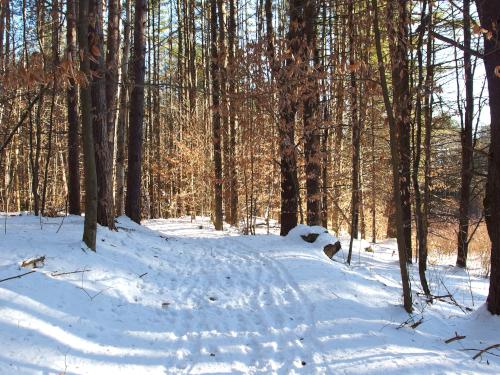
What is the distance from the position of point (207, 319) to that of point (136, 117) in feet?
23.9

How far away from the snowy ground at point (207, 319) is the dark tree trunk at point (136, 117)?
3.92 m

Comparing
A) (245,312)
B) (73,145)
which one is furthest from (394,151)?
(73,145)

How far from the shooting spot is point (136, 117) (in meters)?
10.6

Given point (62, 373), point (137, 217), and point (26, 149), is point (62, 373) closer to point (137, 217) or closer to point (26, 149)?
point (137, 217)

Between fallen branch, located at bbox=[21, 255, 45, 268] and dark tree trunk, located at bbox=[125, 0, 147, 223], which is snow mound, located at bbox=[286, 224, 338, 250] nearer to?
dark tree trunk, located at bbox=[125, 0, 147, 223]

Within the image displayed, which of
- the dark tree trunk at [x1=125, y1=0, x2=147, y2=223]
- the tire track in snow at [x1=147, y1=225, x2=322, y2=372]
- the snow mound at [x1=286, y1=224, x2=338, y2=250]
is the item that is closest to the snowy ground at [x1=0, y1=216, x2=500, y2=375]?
the tire track in snow at [x1=147, y1=225, x2=322, y2=372]

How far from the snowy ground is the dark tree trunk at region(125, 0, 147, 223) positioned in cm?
392

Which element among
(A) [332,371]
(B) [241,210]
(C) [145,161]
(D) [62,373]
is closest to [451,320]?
(A) [332,371]

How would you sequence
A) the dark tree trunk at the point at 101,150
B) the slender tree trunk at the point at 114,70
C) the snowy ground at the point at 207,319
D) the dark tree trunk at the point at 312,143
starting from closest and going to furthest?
the snowy ground at the point at 207,319 → the dark tree trunk at the point at 101,150 → the dark tree trunk at the point at 312,143 → the slender tree trunk at the point at 114,70

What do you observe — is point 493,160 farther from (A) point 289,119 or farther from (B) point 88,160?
(B) point 88,160

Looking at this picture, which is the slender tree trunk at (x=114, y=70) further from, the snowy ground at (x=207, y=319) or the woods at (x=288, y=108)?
the snowy ground at (x=207, y=319)

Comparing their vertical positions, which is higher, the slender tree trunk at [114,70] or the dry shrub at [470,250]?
the slender tree trunk at [114,70]

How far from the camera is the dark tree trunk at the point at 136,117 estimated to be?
10273mm

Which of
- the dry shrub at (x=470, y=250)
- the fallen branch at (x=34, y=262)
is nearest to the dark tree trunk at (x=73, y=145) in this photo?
the fallen branch at (x=34, y=262)
